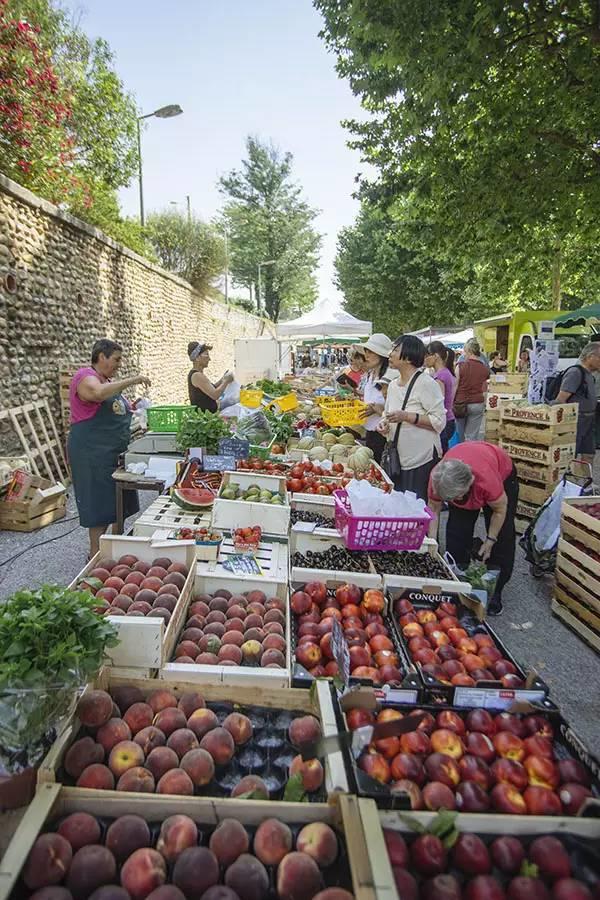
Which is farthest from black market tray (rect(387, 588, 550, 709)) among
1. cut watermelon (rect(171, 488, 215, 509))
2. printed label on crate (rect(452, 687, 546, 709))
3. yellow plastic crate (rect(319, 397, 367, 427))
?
yellow plastic crate (rect(319, 397, 367, 427))

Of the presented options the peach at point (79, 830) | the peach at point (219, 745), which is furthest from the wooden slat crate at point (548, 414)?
the peach at point (79, 830)

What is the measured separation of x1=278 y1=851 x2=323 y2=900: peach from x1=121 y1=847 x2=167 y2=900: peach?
0.29m

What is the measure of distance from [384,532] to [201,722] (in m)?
1.76

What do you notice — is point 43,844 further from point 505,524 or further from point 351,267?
point 351,267

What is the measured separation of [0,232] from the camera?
6.48 m

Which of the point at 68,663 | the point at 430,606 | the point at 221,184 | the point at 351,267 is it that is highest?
the point at 221,184

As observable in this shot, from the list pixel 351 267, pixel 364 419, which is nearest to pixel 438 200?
pixel 364 419

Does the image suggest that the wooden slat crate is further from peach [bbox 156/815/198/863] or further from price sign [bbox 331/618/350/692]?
peach [bbox 156/815/198/863]

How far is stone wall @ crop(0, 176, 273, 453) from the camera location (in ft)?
22.2

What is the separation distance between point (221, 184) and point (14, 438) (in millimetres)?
36460

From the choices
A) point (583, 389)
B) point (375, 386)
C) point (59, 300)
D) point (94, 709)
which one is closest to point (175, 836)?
point (94, 709)

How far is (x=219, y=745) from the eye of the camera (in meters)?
1.66

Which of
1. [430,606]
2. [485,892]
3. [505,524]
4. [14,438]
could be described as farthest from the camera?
[14,438]

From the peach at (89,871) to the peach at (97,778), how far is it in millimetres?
211
